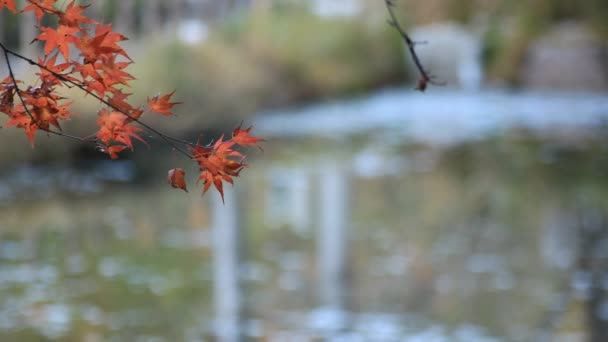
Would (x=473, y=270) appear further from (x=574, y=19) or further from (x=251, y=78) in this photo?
(x=574, y=19)

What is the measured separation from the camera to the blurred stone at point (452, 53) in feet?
44.4

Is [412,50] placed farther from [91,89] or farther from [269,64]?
[269,64]

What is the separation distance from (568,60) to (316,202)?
6854 millimetres

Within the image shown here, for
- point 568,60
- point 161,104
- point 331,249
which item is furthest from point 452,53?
point 161,104

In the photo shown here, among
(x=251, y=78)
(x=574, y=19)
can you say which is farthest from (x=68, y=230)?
(x=574, y=19)

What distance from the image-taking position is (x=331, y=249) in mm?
4953

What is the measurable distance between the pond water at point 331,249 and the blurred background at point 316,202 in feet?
0.05

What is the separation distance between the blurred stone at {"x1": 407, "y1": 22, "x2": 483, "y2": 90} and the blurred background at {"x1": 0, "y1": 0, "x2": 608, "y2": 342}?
2.70ft

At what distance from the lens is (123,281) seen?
4422 mm

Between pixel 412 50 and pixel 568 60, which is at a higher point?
pixel 568 60

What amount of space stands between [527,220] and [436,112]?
18.8ft

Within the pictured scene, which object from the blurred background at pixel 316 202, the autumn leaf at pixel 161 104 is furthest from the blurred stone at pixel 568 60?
the autumn leaf at pixel 161 104

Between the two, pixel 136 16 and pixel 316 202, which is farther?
pixel 136 16

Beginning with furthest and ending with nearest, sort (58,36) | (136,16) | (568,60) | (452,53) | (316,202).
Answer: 1. (452,53)
2. (568,60)
3. (136,16)
4. (316,202)
5. (58,36)
